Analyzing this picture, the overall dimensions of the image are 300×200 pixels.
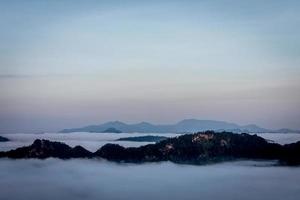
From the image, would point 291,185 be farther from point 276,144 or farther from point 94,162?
point 94,162

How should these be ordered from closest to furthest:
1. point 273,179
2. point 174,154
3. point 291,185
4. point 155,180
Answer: point 291,185
point 273,179
point 155,180
point 174,154

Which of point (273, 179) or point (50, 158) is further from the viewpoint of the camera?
point (50, 158)

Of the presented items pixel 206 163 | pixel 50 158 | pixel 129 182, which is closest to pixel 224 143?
pixel 206 163

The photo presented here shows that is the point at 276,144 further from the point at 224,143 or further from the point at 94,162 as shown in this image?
the point at 94,162

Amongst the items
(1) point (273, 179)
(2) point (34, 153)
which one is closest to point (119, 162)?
(2) point (34, 153)

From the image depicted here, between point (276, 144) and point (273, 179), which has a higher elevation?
point (276, 144)

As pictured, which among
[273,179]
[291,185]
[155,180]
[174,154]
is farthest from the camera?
[174,154]
